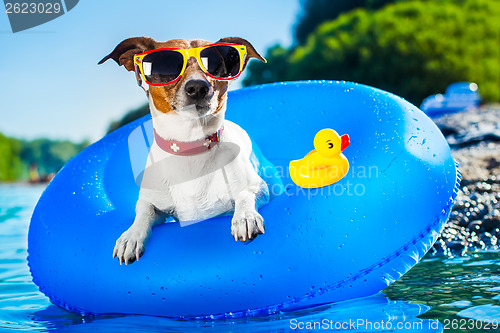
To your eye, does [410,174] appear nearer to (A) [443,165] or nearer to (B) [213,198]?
(A) [443,165]

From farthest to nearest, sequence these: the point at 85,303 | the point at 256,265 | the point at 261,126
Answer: the point at 261,126
the point at 85,303
the point at 256,265

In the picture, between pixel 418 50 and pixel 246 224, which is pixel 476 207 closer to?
pixel 246 224

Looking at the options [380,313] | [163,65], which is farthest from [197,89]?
[380,313]

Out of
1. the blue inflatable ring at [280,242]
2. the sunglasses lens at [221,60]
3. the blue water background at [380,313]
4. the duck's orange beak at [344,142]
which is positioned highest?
the sunglasses lens at [221,60]

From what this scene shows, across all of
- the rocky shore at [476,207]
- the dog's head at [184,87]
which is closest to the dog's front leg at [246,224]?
the dog's head at [184,87]

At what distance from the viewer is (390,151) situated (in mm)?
2750

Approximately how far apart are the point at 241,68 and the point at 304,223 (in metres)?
0.79

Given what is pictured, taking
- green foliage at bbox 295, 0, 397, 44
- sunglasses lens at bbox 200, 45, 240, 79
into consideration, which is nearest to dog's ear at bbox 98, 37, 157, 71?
sunglasses lens at bbox 200, 45, 240, 79

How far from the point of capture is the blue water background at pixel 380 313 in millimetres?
2324

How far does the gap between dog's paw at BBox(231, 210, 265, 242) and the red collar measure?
423 millimetres

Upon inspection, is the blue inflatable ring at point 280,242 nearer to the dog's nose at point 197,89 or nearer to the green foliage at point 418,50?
the dog's nose at point 197,89

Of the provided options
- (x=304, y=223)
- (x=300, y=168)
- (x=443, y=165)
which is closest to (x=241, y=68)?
(x=300, y=168)

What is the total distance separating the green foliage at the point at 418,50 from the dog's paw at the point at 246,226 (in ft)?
51.3

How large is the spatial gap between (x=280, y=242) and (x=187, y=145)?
0.62m
